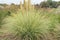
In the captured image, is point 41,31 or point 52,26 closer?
point 41,31

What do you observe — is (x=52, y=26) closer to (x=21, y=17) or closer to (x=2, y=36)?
(x=21, y=17)

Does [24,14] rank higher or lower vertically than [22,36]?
higher

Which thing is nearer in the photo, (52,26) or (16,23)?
(16,23)

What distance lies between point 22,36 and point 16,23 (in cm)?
50

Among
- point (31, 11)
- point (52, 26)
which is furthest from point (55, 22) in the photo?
point (31, 11)

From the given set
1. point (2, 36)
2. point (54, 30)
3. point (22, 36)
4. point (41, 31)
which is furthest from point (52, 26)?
point (2, 36)

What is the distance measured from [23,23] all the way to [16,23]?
0.27 m

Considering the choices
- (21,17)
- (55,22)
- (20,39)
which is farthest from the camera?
(55,22)

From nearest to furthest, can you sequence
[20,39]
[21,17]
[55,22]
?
[20,39], [21,17], [55,22]

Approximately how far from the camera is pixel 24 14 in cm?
687

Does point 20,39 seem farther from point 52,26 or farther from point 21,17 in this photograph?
point 52,26

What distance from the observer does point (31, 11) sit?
7008 millimetres

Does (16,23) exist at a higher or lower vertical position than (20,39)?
higher

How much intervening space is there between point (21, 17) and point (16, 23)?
0.91 feet
